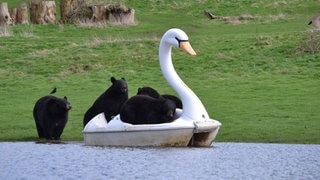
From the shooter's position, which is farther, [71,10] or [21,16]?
[71,10]

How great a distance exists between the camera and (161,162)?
1873 cm

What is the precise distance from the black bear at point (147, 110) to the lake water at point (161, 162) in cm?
63

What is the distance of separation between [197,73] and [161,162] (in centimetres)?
1459

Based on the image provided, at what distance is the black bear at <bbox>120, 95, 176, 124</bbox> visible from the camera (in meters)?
20.8

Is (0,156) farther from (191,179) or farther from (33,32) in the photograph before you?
(33,32)

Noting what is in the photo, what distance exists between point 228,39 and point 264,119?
13572 millimetres

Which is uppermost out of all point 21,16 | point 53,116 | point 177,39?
point 177,39

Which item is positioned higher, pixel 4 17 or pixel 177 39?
pixel 177 39

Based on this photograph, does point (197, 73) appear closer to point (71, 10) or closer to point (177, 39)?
point (177, 39)

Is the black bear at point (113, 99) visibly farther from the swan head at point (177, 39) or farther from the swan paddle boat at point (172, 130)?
the swan head at point (177, 39)

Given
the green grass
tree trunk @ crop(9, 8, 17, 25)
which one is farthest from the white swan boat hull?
tree trunk @ crop(9, 8, 17, 25)

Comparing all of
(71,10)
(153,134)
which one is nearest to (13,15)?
(71,10)

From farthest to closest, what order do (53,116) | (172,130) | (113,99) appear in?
(53,116)
(113,99)
(172,130)

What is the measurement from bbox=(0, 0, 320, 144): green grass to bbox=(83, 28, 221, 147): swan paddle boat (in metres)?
1.75
